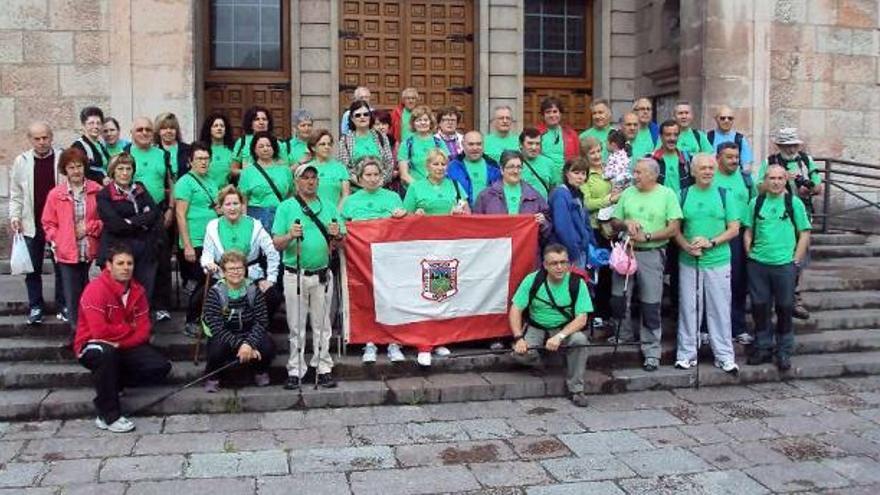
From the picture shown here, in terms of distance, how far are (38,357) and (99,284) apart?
1.39m

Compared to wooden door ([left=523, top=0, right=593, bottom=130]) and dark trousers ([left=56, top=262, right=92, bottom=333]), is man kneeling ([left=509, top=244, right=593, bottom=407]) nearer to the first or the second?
dark trousers ([left=56, top=262, right=92, bottom=333])

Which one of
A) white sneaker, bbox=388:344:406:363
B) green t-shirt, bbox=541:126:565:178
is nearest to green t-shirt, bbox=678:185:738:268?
green t-shirt, bbox=541:126:565:178

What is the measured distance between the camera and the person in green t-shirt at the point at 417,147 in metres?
8.52

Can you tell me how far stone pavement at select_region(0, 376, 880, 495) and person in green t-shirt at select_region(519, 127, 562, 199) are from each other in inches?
83.7

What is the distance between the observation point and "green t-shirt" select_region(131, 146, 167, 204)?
7.93 meters

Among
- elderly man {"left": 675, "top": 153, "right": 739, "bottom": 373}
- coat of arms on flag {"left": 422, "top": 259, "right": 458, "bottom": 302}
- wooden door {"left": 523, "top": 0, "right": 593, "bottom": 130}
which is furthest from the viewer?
wooden door {"left": 523, "top": 0, "right": 593, "bottom": 130}

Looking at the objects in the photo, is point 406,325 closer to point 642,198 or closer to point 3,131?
point 642,198

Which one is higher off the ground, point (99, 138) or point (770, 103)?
point (770, 103)

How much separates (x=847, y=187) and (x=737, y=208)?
257 inches

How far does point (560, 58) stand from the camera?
14250mm

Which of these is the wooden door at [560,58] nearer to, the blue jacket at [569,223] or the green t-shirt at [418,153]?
the green t-shirt at [418,153]

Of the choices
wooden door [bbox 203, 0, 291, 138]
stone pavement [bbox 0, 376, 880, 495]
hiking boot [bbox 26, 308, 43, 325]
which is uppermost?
wooden door [bbox 203, 0, 291, 138]

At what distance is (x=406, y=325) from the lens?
7.82 meters

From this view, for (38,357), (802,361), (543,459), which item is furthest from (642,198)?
(38,357)
